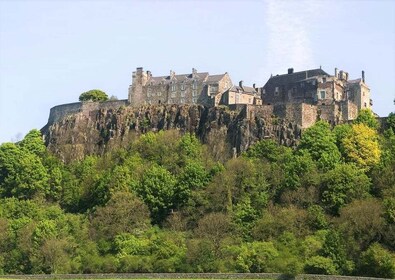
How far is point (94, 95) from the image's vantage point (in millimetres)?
127938

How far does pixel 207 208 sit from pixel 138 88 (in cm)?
3649

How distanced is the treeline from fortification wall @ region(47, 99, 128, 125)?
13.1 m

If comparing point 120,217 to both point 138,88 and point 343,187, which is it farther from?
point 138,88

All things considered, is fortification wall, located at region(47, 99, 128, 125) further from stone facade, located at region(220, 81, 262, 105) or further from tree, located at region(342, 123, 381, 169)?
tree, located at region(342, 123, 381, 169)

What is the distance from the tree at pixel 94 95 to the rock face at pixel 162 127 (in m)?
Answer: 9.98

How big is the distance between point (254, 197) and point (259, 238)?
8.83 metres

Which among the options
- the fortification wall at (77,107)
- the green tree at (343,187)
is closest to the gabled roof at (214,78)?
the fortification wall at (77,107)

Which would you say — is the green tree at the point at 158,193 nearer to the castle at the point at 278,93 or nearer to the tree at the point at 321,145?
the tree at the point at 321,145

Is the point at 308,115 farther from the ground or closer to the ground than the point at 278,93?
closer to the ground

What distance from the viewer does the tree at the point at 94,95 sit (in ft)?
418

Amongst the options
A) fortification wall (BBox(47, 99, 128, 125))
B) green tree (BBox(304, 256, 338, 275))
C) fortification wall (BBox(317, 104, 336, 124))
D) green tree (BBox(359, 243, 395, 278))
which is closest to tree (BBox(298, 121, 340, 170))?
fortification wall (BBox(317, 104, 336, 124))

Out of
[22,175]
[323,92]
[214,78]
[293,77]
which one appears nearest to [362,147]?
[323,92]

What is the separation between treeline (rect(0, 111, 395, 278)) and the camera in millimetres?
68812

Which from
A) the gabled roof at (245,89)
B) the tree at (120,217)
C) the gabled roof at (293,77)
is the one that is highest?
the gabled roof at (293,77)
